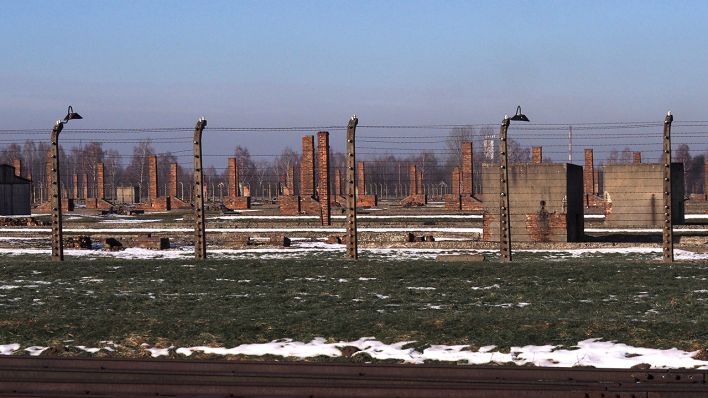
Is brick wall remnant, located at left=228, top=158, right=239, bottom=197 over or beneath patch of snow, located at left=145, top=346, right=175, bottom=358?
over

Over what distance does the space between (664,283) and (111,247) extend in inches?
434

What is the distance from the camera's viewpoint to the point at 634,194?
27.9 metres

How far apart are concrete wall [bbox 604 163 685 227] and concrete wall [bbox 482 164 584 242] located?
6742 millimetres

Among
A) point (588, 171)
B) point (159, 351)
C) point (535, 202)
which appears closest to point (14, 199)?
point (588, 171)

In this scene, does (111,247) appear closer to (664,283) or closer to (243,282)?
(243,282)

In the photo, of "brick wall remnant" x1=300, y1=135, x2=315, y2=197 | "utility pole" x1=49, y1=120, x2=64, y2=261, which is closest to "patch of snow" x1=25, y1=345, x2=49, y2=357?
"utility pole" x1=49, y1=120, x2=64, y2=261

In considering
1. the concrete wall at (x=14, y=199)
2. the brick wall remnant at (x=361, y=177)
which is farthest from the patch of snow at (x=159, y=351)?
the concrete wall at (x=14, y=199)

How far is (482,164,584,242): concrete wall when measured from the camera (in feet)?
67.8

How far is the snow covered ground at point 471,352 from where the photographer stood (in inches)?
285

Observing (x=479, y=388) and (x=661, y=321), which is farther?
(x=661, y=321)

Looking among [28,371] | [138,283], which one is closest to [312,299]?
[138,283]

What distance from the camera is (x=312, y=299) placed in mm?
10711

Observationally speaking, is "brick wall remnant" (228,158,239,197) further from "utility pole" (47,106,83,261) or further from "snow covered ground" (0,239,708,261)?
"utility pole" (47,106,83,261)

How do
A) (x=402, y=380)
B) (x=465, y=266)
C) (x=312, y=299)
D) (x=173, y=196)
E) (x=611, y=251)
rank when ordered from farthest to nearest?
1. (x=173, y=196)
2. (x=611, y=251)
3. (x=465, y=266)
4. (x=312, y=299)
5. (x=402, y=380)
